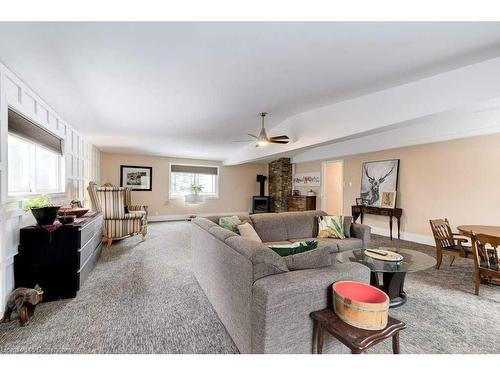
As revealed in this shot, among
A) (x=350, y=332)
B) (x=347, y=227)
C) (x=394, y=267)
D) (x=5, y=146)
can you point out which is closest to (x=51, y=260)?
(x=5, y=146)

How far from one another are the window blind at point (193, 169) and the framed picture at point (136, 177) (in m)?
0.80

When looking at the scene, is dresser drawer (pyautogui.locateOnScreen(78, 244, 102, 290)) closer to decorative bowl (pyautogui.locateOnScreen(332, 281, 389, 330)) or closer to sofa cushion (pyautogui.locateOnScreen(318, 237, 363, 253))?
decorative bowl (pyautogui.locateOnScreen(332, 281, 389, 330))

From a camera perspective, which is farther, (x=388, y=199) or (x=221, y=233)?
(x=388, y=199)

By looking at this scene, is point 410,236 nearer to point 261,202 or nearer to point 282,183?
point 282,183

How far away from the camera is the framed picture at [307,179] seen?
7.25 meters

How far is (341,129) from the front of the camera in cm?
384

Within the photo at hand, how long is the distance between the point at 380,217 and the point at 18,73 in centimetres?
679

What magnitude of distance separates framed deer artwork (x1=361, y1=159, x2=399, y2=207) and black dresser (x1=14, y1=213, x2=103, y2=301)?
5.85m

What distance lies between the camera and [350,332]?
1169mm

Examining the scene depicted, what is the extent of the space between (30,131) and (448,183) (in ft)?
22.0

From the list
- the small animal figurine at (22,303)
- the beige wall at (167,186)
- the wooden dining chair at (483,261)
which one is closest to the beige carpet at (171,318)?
the small animal figurine at (22,303)

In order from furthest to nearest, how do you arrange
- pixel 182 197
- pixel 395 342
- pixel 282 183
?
pixel 282 183 → pixel 182 197 → pixel 395 342
